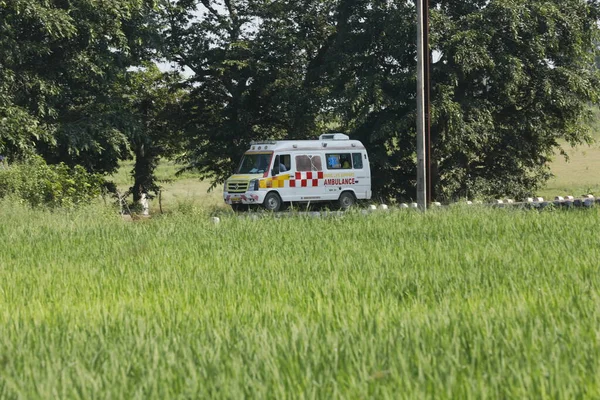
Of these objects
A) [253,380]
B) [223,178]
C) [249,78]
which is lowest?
[253,380]

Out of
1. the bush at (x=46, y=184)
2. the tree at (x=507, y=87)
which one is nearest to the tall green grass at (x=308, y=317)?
the bush at (x=46, y=184)

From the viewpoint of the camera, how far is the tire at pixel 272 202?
28.6 meters

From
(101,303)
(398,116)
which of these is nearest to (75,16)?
(398,116)

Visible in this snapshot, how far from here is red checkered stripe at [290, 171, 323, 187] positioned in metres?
29.1

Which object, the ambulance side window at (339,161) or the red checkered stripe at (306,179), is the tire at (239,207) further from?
the ambulance side window at (339,161)

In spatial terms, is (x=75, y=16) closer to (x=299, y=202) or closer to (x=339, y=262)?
(x=299, y=202)

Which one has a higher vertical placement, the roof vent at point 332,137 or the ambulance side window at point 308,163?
the roof vent at point 332,137

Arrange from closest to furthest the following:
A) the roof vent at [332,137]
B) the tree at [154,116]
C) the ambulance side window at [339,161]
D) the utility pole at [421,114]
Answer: the utility pole at [421,114] → the ambulance side window at [339,161] → the roof vent at [332,137] → the tree at [154,116]

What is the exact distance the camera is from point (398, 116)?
30719 millimetres

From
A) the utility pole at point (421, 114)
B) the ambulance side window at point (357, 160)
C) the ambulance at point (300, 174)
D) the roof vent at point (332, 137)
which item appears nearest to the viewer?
the utility pole at point (421, 114)

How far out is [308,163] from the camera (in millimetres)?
29312

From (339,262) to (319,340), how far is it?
14.2ft

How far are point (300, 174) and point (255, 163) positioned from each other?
157 centimetres

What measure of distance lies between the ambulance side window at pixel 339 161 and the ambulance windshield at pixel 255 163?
2.42 metres
